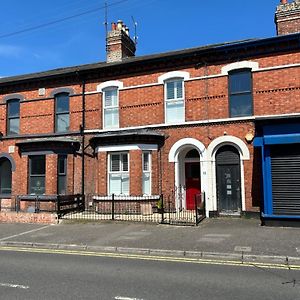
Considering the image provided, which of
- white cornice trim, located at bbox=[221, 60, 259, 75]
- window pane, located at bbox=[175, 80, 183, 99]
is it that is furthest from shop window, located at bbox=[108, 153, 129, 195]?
white cornice trim, located at bbox=[221, 60, 259, 75]

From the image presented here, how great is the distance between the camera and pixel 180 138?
1669 centimetres

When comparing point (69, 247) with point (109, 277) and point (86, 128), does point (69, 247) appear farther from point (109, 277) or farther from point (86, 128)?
point (86, 128)

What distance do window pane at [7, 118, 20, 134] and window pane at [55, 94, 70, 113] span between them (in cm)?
257

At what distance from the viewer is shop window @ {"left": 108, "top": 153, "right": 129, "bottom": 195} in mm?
17078

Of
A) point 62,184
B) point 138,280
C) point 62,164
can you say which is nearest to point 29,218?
point 62,184

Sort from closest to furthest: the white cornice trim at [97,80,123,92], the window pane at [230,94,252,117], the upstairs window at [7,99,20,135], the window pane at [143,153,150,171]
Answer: the window pane at [230,94,252,117], the window pane at [143,153,150,171], the white cornice trim at [97,80,123,92], the upstairs window at [7,99,20,135]

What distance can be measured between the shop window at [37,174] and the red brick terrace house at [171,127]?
0.17 feet

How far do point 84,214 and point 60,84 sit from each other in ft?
23.3

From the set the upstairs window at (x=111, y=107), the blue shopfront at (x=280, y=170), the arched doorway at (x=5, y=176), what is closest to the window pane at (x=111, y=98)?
the upstairs window at (x=111, y=107)

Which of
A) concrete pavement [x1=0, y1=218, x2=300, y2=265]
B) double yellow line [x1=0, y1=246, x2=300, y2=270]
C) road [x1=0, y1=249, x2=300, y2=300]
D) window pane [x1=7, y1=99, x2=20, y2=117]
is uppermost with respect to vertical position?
window pane [x1=7, y1=99, x2=20, y2=117]

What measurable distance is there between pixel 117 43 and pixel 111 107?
419 cm

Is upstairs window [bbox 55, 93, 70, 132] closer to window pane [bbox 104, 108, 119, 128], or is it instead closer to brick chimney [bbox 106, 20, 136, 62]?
window pane [bbox 104, 108, 119, 128]

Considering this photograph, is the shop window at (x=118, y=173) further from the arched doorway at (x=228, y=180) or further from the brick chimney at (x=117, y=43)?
the brick chimney at (x=117, y=43)

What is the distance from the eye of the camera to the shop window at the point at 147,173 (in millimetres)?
16953
